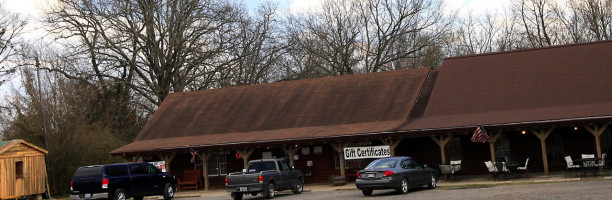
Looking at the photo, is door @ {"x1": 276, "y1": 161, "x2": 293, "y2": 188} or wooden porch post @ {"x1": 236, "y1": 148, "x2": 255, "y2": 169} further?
wooden porch post @ {"x1": 236, "y1": 148, "x2": 255, "y2": 169}

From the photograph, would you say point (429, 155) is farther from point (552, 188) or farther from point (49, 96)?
point (49, 96)

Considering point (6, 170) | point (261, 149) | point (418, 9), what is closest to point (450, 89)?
point (261, 149)

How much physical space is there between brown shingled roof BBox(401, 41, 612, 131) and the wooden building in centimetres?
4

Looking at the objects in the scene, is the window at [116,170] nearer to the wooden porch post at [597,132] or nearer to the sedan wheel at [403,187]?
the sedan wheel at [403,187]

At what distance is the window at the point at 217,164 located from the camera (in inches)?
1394

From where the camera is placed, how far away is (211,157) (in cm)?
3572

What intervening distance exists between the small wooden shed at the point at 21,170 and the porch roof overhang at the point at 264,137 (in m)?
3.58

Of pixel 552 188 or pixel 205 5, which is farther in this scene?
pixel 205 5

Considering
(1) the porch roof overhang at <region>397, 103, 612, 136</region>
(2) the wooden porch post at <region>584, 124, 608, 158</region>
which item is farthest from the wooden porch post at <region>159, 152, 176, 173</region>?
(2) the wooden porch post at <region>584, 124, 608, 158</region>

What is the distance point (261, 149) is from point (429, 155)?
8077mm

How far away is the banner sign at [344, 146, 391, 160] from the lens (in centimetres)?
2941

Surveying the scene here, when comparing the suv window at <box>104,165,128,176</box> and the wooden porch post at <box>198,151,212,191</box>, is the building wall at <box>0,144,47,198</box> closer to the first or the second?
the wooden porch post at <box>198,151,212,191</box>

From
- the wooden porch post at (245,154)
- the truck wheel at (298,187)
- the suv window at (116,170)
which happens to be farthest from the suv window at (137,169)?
the wooden porch post at (245,154)

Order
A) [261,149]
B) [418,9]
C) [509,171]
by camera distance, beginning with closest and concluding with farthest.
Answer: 1. [509,171]
2. [261,149]
3. [418,9]
